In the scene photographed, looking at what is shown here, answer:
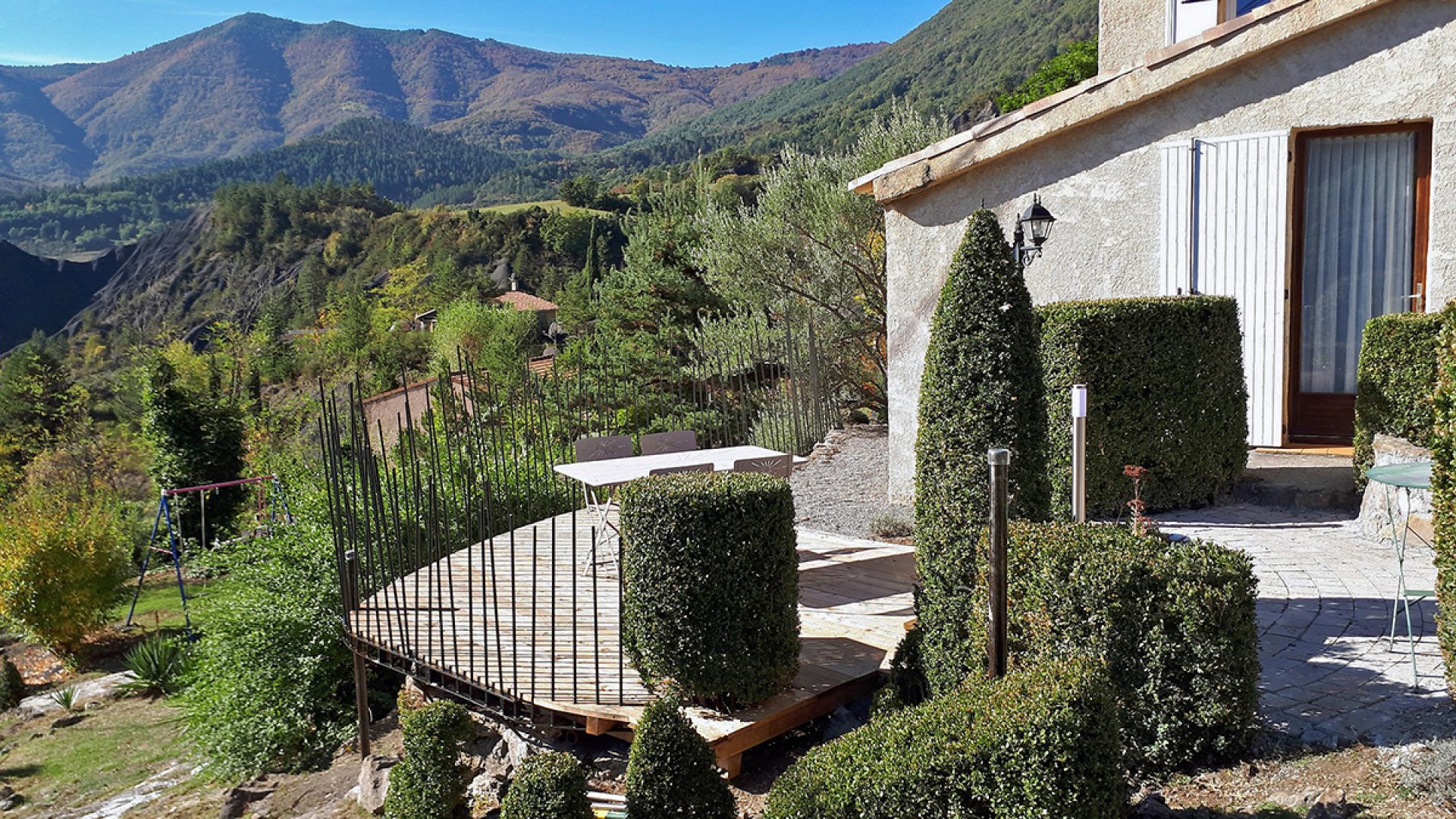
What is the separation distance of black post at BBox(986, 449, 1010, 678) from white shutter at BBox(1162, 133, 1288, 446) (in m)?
5.46

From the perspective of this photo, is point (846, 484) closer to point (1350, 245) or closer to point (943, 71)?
point (1350, 245)

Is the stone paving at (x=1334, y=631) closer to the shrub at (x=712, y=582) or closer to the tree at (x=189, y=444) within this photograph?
the shrub at (x=712, y=582)

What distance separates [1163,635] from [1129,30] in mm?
9578

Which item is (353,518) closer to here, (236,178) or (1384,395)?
(1384,395)

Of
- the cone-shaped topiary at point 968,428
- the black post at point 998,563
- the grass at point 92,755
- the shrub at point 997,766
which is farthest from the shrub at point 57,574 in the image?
the black post at point 998,563

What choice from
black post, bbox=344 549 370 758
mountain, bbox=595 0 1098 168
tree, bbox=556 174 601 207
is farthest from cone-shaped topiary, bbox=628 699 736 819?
tree, bbox=556 174 601 207

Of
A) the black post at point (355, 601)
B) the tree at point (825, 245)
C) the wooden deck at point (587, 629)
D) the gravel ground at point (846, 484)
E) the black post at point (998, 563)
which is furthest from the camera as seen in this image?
A: the tree at point (825, 245)

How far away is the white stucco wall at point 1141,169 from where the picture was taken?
303 inches

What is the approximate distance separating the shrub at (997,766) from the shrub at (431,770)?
6.46 feet

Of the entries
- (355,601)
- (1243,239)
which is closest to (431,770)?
(355,601)

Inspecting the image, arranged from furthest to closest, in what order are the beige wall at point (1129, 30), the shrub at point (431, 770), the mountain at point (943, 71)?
the mountain at point (943, 71), the beige wall at point (1129, 30), the shrub at point (431, 770)

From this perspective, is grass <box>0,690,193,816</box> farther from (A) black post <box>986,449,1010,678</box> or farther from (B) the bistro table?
(A) black post <box>986,449,1010,678</box>

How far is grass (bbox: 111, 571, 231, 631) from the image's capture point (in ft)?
58.5

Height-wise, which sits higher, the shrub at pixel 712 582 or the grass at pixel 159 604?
the shrub at pixel 712 582
